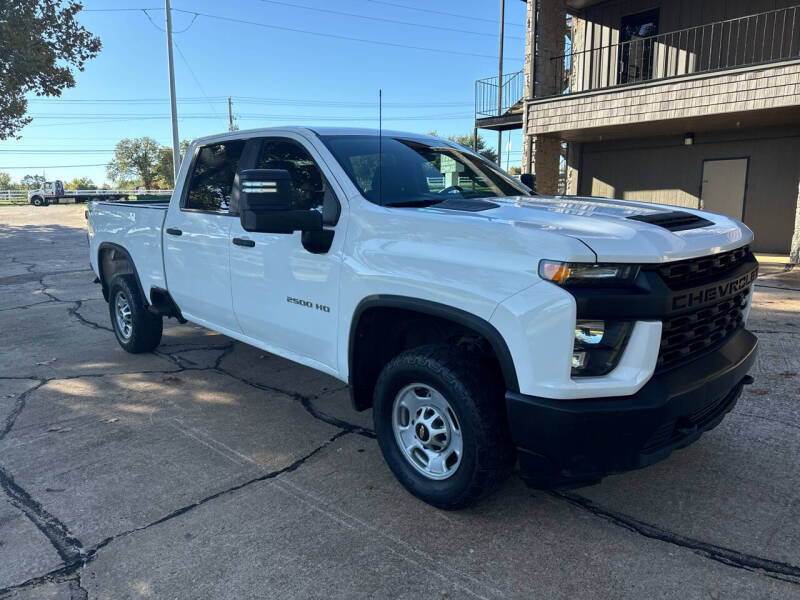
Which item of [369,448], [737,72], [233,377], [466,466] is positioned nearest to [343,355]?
[369,448]

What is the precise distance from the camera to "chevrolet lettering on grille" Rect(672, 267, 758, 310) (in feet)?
8.16

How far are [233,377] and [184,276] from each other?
102cm

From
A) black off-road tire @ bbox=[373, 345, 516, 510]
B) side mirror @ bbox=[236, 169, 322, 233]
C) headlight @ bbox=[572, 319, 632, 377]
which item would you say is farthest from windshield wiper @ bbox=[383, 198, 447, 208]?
headlight @ bbox=[572, 319, 632, 377]

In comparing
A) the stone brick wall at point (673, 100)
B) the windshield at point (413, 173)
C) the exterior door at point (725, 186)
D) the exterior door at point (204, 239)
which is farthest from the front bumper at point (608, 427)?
the exterior door at point (725, 186)

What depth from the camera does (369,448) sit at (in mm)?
3775

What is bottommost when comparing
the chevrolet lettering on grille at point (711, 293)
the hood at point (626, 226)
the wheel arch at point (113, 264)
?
the wheel arch at point (113, 264)

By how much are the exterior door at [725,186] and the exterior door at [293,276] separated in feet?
41.6

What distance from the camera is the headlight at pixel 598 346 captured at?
236 cm

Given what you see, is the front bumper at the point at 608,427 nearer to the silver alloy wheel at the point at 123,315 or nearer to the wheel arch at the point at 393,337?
the wheel arch at the point at 393,337

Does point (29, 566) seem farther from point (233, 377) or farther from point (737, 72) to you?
point (737, 72)

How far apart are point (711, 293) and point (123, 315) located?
534 cm

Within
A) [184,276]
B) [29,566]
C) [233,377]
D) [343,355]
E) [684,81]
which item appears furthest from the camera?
[684,81]

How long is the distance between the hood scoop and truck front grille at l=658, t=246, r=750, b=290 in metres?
0.19

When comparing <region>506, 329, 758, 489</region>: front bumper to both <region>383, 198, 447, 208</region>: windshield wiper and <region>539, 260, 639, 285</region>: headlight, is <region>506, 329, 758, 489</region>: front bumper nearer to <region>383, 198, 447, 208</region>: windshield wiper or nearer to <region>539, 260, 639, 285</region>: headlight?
<region>539, 260, 639, 285</region>: headlight
